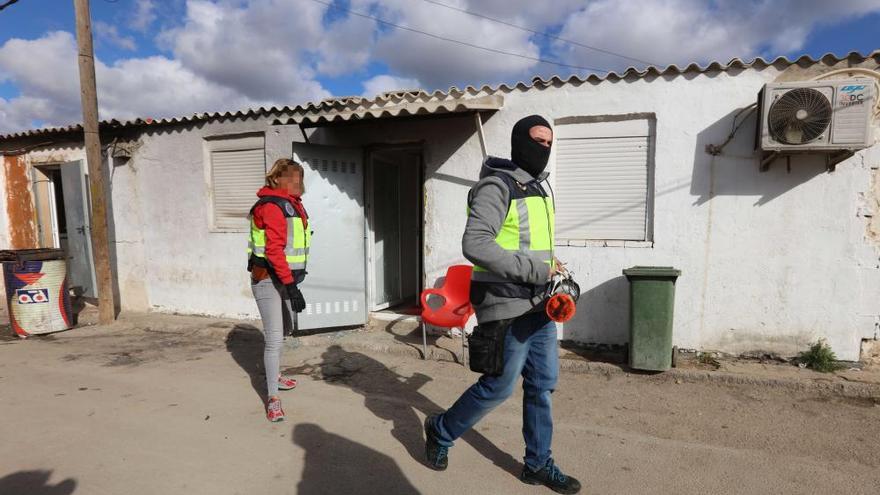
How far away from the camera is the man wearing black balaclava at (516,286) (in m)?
2.16

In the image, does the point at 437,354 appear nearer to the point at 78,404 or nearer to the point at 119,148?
the point at 78,404

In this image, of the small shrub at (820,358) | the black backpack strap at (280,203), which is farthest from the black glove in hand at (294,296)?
the small shrub at (820,358)

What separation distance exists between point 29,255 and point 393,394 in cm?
509

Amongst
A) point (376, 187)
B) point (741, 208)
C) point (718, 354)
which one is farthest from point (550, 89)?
point (718, 354)

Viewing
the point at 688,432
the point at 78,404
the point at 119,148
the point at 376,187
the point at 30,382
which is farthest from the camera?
the point at 119,148

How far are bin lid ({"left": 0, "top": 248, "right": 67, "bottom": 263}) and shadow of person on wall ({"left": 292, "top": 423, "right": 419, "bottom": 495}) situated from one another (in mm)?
4879

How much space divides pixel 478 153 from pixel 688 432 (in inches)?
131

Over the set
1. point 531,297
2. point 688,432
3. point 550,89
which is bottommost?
point 688,432

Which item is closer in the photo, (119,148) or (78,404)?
(78,404)

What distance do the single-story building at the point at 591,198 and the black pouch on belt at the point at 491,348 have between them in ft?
9.51

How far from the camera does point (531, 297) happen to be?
228 cm

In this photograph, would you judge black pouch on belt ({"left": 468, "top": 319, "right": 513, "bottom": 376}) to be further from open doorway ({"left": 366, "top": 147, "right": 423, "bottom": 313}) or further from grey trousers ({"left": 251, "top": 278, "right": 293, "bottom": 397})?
open doorway ({"left": 366, "top": 147, "right": 423, "bottom": 313})

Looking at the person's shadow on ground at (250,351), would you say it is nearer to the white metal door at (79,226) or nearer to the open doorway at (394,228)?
the open doorway at (394,228)

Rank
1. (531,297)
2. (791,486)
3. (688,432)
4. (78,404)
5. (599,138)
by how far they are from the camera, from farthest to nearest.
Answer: (599,138)
(78,404)
(688,432)
(791,486)
(531,297)
